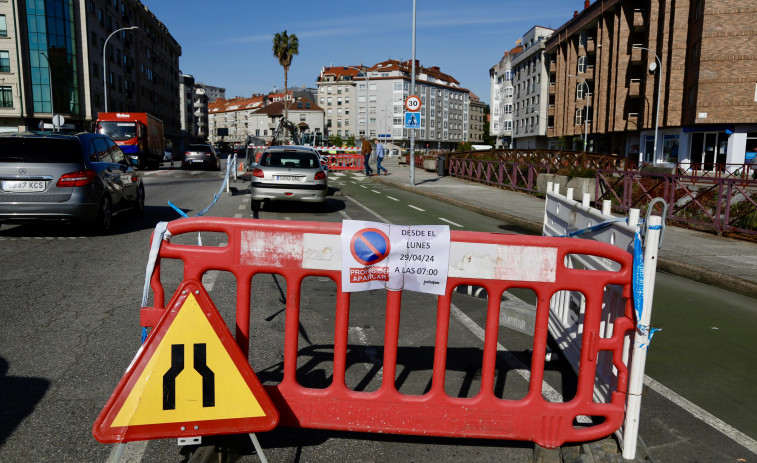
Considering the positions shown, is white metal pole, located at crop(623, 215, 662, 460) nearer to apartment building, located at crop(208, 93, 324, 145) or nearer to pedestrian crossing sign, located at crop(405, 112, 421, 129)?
pedestrian crossing sign, located at crop(405, 112, 421, 129)

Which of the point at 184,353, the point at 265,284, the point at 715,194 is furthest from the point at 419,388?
the point at 715,194

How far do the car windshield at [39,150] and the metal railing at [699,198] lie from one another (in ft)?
31.1

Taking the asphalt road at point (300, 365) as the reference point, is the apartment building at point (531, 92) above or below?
above

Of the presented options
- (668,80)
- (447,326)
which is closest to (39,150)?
(447,326)

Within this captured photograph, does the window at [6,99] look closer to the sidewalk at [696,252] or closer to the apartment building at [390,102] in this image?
the sidewalk at [696,252]

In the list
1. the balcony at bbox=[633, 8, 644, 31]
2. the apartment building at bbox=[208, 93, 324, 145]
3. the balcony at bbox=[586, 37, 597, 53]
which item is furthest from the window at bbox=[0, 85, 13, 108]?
the apartment building at bbox=[208, 93, 324, 145]

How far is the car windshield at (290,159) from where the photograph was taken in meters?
14.2

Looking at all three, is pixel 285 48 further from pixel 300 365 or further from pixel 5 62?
pixel 300 365

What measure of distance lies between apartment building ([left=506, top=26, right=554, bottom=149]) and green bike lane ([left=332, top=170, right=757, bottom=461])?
7485cm

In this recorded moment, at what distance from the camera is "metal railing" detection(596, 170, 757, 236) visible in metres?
11.4

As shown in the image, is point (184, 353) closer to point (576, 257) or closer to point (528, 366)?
point (528, 366)

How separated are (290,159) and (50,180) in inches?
237

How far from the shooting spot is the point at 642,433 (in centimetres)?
340

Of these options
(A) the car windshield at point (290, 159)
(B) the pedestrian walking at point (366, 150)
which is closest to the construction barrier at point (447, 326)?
(A) the car windshield at point (290, 159)
